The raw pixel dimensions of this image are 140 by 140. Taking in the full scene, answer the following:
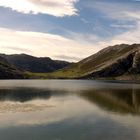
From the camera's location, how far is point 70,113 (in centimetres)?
7144

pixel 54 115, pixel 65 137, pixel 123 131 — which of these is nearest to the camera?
pixel 65 137

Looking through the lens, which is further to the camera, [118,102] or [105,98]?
[105,98]

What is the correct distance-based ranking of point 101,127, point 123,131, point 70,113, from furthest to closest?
point 70,113 < point 101,127 < point 123,131

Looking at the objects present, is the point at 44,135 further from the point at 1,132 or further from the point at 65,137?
the point at 1,132

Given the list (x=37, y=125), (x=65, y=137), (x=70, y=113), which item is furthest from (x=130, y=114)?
(x=65, y=137)

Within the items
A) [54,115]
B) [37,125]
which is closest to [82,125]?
[37,125]

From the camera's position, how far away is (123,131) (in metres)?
50.3

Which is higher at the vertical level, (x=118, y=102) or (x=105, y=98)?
(x=105, y=98)

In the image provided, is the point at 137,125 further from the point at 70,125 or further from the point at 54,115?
the point at 54,115

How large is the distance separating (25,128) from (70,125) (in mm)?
7954

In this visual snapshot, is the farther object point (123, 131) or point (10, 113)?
point (10, 113)

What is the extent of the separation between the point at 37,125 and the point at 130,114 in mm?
24775

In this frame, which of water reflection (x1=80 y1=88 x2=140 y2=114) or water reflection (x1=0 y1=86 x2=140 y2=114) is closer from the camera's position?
water reflection (x1=80 y1=88 x2=140 y2=114)

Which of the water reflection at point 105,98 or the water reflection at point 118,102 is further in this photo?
the water reflection at point 105,98
